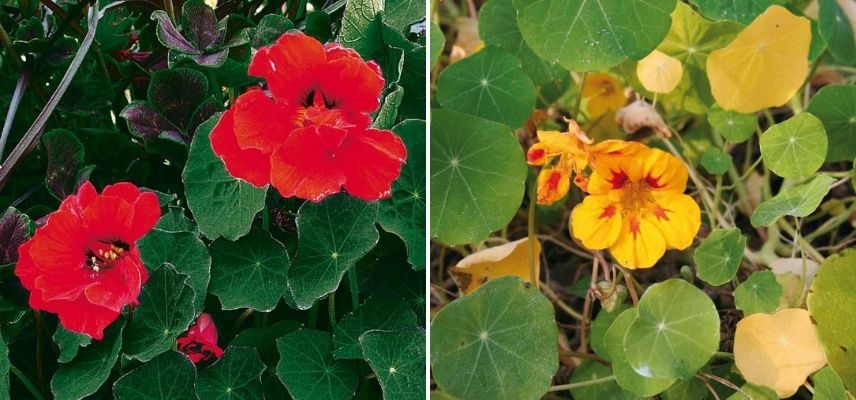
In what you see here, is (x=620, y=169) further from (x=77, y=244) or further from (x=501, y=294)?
(x=77, y=244)

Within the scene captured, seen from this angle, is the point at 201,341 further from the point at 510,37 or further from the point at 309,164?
the point at 510,37

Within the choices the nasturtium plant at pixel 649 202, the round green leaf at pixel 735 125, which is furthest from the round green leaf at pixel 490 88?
the round green leaf at pixel 735 125

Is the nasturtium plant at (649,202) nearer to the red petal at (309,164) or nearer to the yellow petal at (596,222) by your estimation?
the yellow petal at (596,222)

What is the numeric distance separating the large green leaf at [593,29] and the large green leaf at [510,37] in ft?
0.45

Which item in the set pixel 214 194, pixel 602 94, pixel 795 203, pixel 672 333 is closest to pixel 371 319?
pixel 214 194

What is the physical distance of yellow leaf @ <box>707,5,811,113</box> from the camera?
83 centimetres

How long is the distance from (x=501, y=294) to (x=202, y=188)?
28cm

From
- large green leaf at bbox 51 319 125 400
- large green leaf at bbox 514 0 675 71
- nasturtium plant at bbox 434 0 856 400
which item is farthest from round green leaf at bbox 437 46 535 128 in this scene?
large green leaf at bbox 51 319 125 400

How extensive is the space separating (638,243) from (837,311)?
0.60 feet

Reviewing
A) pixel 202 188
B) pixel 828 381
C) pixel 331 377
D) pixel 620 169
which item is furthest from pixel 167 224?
pixel 828 381

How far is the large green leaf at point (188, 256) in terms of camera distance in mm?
667

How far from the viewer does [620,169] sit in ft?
2.66

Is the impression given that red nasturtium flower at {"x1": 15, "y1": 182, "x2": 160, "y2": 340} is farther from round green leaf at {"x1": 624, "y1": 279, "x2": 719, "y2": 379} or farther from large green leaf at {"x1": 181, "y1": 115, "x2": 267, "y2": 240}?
round green leaf at {"x1": 624, "y1": 279, "x2": 719, "y2": 379}

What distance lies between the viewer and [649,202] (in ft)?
2.74
